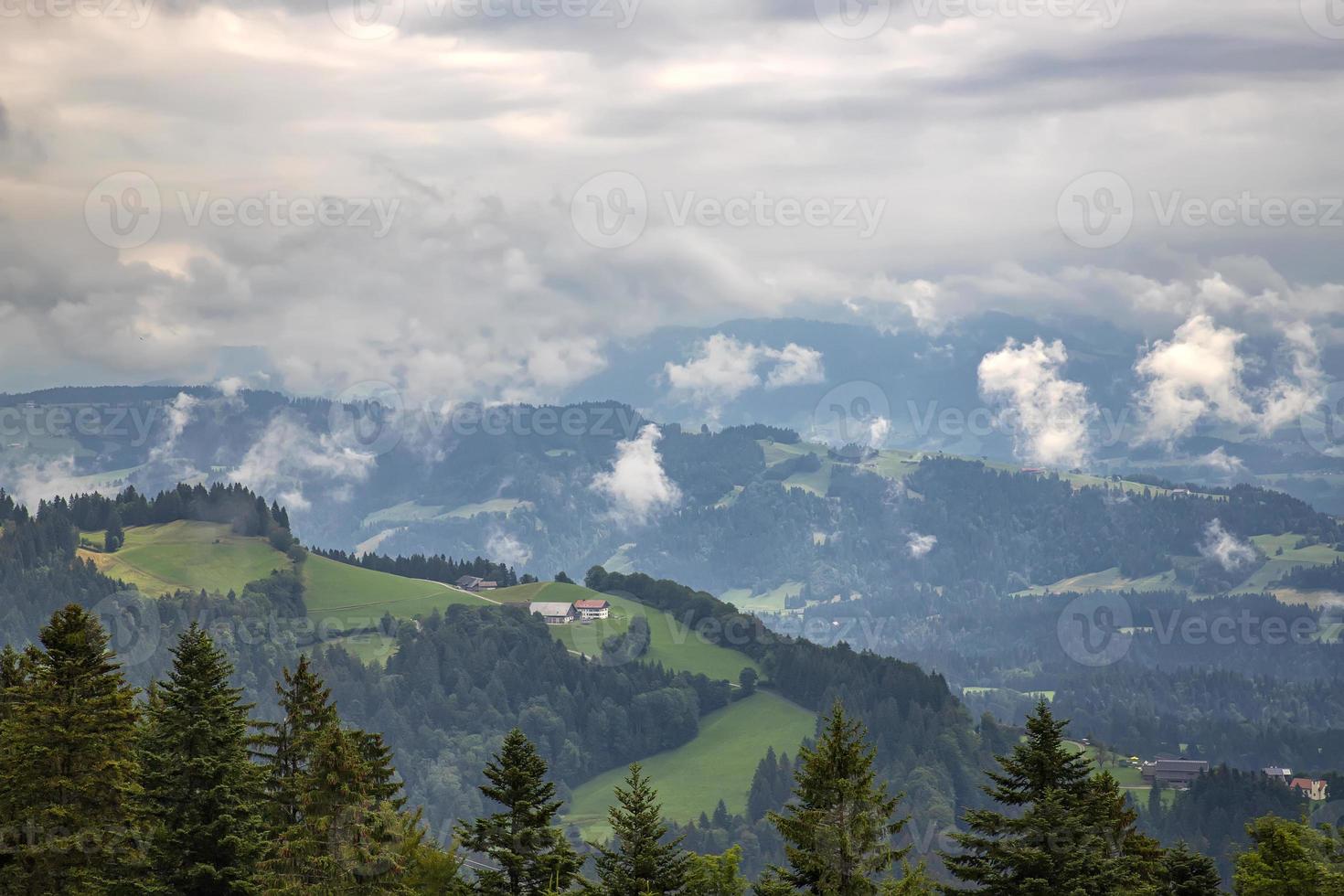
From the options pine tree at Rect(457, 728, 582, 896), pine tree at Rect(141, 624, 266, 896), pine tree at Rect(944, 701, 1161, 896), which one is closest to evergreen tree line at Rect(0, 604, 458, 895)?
pine tree at Rect(141, 624, 266, 896)

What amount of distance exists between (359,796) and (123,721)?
15201mm

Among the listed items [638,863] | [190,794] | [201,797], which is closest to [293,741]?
[201,797]

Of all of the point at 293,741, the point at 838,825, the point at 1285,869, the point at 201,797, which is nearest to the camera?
the point at 838,825

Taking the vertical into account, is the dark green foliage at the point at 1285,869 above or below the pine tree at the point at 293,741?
below

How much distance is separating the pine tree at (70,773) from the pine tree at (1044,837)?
3021 centimetres

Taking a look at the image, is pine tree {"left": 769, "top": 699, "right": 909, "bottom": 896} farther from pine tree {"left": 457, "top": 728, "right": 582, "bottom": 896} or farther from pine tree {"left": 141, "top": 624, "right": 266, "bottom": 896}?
pine tree {"left": 141, "top": 624, "right": 266, "bottom": 896}

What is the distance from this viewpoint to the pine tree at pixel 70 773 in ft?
191

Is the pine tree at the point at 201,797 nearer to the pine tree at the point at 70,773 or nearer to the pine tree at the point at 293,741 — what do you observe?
the pine tree at the point at 293,741

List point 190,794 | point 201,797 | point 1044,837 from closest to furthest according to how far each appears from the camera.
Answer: point 1044,837
point 201,797
point 190,794

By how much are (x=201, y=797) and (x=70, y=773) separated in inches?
326

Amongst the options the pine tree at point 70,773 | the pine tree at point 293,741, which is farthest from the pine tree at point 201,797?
the pine tree at point 70,773

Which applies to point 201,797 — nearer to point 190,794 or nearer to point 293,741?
point 190,794

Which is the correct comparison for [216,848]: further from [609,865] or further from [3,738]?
[609,865]

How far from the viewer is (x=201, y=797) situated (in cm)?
5638
